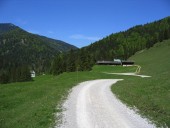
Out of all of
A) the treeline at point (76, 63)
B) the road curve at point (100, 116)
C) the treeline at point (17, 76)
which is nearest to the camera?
the road curve at point (100, 116)

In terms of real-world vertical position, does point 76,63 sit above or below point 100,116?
above

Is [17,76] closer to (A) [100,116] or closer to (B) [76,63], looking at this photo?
(B) [76,63]

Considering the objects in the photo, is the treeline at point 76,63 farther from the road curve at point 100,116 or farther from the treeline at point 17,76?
the road curve at point 100,116

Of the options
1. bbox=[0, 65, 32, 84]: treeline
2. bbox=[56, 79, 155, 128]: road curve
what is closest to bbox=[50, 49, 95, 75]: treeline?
bbox=[0, 65, 32, 84]: treeline

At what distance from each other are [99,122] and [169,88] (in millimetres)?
18306

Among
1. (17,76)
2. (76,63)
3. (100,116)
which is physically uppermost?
(76,63)

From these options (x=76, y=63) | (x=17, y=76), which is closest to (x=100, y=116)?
(x=76, y=63)

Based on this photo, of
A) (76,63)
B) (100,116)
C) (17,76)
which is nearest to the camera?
(100,116)

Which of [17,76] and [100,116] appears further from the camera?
[17,76]

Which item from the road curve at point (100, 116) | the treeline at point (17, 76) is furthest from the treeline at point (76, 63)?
the road curve at point (100, 116)

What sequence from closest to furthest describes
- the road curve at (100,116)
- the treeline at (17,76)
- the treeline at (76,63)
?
the road curve at (100,116)
the treeline at (76,63)
the treeline at (17,76)

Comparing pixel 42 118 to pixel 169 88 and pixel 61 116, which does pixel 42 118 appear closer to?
pixel 61 116

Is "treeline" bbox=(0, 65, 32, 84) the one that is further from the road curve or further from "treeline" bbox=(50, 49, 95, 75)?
the road curve

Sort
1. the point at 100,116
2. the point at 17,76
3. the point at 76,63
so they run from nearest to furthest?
the point at 100,116 < the point at 76,63 < the point at 17,76
